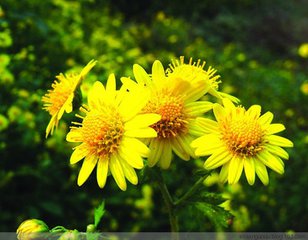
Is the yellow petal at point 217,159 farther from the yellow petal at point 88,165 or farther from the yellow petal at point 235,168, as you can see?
the yellow petal at point 88,165

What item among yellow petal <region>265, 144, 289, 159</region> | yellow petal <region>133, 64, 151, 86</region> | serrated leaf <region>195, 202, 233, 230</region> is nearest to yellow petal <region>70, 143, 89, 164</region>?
yellow petal <region>133, 64, 151, 86</region>

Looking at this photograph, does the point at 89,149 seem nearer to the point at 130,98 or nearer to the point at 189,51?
the point at 130,98

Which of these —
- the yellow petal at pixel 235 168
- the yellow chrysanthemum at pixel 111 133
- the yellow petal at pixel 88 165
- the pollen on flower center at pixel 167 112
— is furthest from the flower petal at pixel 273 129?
the yellow petal at pixel 88 165

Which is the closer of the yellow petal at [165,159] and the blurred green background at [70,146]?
the yellow petal at [165,159]

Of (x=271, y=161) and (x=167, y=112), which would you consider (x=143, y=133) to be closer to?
(x=167, y=112)

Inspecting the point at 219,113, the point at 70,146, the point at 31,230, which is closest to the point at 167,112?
the point at 219,113

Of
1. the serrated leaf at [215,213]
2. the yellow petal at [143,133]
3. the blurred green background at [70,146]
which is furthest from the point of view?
the blurred green background at [70,146]

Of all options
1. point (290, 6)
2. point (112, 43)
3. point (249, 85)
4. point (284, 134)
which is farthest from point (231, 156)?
point (290, 6)
